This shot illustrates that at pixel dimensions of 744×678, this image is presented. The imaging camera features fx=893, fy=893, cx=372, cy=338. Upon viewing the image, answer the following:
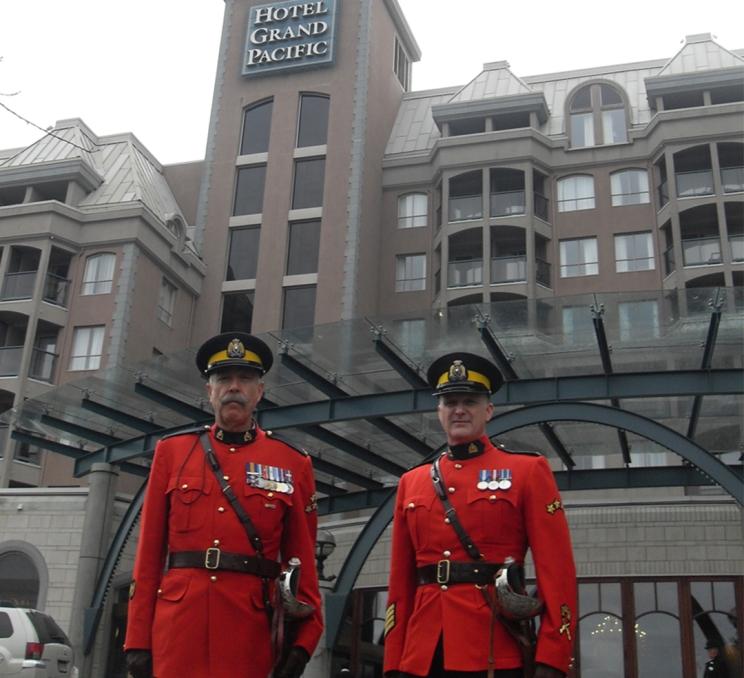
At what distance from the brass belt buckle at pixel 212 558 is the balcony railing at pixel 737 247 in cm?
2545

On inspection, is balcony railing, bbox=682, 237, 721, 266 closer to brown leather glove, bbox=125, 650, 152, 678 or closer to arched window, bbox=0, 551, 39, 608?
arched window, bbox=0, 551, 39, 608

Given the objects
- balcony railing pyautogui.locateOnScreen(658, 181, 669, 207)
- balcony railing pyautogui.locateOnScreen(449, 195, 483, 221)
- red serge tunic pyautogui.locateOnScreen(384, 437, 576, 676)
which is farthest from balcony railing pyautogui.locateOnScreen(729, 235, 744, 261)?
red serge tunic pyautogui.locateOnScreen(384, 437, 576, 676)

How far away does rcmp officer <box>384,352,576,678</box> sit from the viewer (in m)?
4.27

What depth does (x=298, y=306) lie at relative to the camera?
30.3 meters

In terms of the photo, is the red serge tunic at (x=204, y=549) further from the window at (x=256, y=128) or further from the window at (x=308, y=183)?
the window at (x=256, y=128)

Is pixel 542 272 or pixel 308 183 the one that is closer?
pixel 542 272

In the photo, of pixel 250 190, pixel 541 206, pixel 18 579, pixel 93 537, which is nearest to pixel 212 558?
pixel 93 537

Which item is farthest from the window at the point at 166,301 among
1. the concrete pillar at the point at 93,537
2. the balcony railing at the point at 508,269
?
the concrete pillar at the point at 93,537

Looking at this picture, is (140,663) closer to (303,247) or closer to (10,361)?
(10,361)

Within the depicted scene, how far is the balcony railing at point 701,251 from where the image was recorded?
2722 centimetres

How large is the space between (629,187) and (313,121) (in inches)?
454

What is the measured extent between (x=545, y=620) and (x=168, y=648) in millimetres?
1828

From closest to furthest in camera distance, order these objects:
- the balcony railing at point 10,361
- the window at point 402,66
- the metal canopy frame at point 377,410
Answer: the metal canopy frame at point 377,410
the balcony railing at point 10,361
the window at point 402,66

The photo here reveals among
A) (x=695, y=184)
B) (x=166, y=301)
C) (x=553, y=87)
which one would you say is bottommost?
(x=166, y=301)
